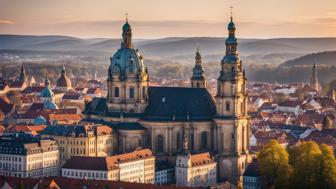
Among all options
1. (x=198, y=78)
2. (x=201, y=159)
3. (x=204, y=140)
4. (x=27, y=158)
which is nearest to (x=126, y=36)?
(x=198, y=78)

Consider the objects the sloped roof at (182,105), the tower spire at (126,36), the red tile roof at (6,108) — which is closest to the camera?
the sloped roof at (182,105)

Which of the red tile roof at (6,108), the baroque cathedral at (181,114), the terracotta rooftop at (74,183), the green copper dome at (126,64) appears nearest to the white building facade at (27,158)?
the baroque cathedral at (181,114)

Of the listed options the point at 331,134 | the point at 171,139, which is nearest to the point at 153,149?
the point at 171,139

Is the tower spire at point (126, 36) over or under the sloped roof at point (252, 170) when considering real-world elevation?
over

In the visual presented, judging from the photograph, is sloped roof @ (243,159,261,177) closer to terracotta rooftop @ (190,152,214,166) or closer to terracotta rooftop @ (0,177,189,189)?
terracotta rooftop @ (190,152,214,166)

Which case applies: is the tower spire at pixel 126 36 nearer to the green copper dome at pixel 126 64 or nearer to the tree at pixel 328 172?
the green copper dome at pixel 126 64

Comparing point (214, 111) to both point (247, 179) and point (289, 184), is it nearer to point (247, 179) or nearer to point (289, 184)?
point (247, 179)
